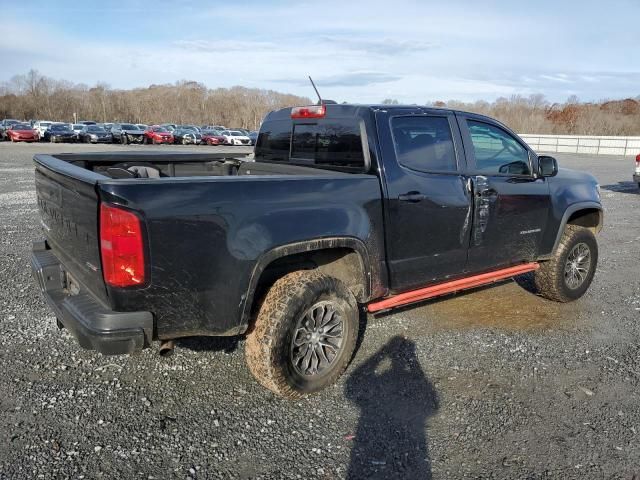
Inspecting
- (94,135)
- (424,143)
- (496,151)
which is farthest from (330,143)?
(94,135)

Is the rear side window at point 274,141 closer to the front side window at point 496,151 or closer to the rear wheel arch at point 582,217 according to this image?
the front side window at point 496,151

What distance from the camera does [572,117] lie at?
2793 inches

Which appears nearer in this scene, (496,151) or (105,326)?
(105,326)

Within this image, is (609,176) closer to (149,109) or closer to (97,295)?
(97,295)

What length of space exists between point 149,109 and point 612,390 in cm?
11073

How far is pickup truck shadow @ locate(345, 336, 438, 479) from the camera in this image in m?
A: 2.95

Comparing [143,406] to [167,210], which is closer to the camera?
[167,210]

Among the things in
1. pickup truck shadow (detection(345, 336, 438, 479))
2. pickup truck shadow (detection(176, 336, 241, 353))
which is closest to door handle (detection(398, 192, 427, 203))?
pickup truck shadow (detection(345, 336, 438, 479))

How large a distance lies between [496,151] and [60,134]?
41856 mm

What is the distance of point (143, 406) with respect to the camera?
137 inches

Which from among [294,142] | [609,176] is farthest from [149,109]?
[294,142]

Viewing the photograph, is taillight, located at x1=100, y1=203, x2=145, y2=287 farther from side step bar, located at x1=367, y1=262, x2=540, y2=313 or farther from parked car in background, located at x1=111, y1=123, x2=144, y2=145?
parked car in background, located at x1=111, y1=123, x2=144, y2=145

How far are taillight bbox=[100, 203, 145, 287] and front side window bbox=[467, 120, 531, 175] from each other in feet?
9.42

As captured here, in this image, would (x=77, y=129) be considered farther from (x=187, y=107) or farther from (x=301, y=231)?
(x=187, y=107)
